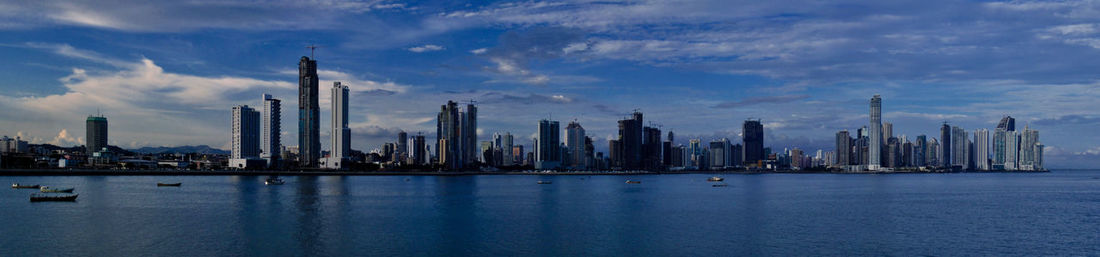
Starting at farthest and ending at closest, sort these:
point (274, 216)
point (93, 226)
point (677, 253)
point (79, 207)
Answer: point (79, 207) < point (274, 216) < point (93, 226) < point (677, 253)

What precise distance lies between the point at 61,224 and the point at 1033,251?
84.4 m

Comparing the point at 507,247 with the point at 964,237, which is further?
the point at 964,237

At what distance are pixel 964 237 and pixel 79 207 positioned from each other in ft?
323

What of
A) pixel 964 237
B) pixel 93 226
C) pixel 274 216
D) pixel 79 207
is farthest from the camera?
pixel 79 207

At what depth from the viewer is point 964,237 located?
61.9m

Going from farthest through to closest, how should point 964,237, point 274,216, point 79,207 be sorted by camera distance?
point 79,207, point 274,216, point 964,237

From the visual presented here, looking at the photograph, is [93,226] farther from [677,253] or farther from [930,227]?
[930,227]

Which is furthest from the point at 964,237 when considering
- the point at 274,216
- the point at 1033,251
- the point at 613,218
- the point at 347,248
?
the point at 274,216

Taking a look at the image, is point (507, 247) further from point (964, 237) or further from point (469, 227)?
point (964, 237)

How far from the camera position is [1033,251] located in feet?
179

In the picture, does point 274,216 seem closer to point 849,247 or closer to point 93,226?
point 93,226

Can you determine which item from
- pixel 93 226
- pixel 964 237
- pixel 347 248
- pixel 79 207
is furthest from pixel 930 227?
pixel 79 207

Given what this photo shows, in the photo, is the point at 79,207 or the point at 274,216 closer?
the point at 274,216

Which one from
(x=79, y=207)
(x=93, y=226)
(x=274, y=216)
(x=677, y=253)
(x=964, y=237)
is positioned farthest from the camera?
(x=79, y=207)
